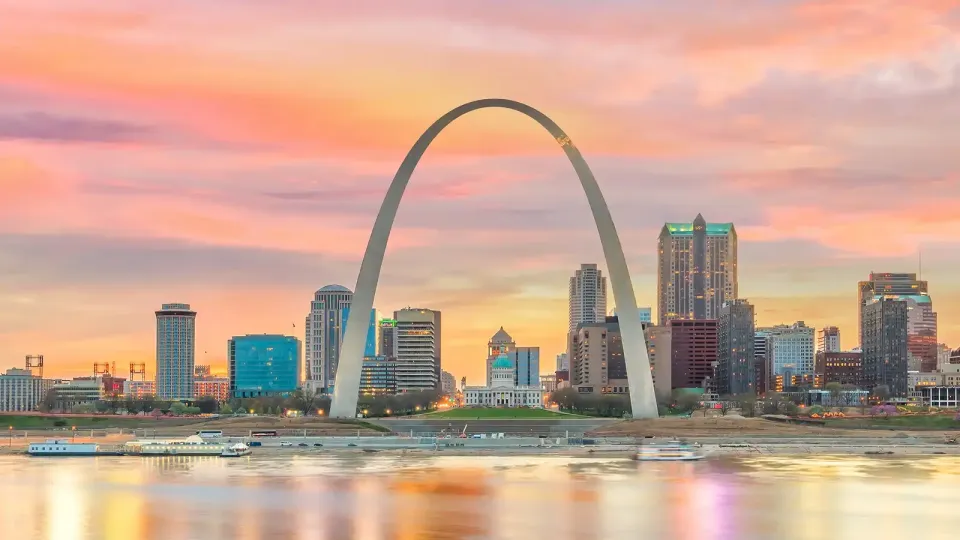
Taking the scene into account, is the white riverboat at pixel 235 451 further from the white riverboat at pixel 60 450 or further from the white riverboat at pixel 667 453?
the white riverboat at pixel 667 453

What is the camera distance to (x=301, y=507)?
44.8 meters

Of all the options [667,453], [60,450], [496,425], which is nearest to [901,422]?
[496,425]

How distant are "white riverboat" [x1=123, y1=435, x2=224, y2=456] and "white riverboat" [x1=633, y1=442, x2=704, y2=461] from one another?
2440 centimetres

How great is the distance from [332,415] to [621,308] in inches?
913

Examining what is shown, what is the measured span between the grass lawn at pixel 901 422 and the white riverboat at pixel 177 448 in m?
56.3

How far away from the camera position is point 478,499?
47406 mm

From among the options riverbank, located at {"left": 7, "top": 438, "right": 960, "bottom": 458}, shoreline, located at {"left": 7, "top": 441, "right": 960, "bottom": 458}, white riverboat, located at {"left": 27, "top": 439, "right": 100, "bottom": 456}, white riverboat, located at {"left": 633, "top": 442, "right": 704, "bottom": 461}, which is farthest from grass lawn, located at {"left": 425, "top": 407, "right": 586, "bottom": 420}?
white riverboat, located at {"left": 633, "top": 442, "right": 704, "bottom": 461}

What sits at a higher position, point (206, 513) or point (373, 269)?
point (373, 269)

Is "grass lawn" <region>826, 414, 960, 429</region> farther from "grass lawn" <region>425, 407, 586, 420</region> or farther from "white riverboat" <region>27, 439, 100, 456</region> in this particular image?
"white riverboat" <region>27, 439, 100, 456</region>

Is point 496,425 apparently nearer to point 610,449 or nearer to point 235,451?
point 610,449

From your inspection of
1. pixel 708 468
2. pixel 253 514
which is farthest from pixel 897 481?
pixel 253 514

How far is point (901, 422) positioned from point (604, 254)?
1571 inches

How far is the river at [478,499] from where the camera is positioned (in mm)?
39500

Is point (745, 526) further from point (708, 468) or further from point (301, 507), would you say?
point (708, 468)
